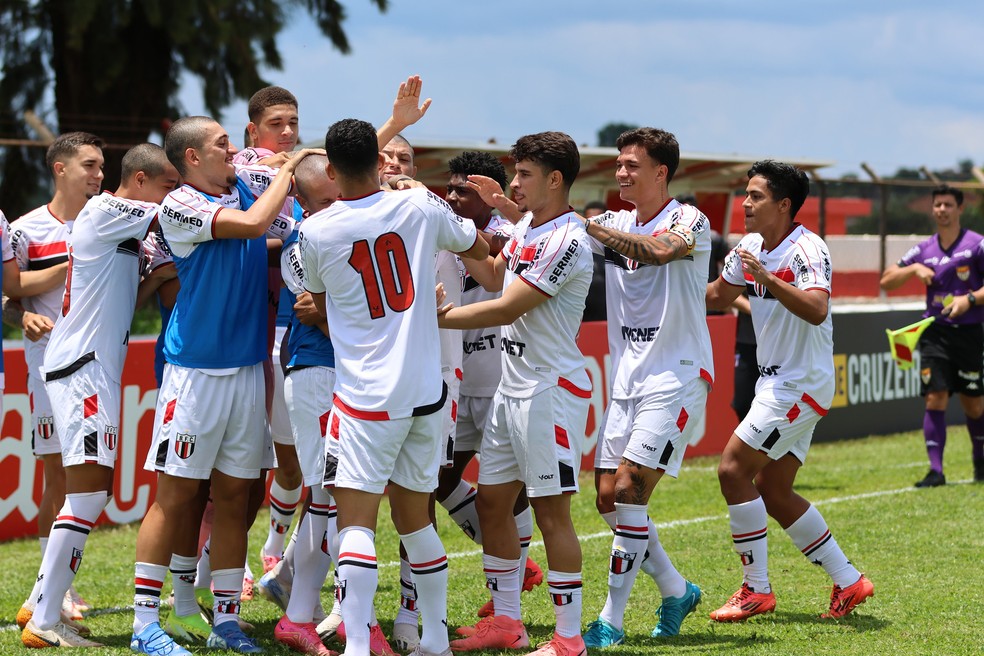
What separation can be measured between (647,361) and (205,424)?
2084 millimetres

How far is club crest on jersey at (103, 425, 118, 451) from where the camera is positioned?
568 centimetres

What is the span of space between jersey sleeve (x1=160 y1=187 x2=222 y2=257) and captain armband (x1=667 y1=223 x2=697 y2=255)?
2.06m

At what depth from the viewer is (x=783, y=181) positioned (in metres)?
6.30

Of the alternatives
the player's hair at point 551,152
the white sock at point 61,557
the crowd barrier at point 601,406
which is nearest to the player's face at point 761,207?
the player's hair at point 551,152

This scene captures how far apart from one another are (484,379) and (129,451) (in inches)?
152

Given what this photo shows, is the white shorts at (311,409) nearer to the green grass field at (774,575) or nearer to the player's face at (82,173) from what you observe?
the green grass field at (774,575)

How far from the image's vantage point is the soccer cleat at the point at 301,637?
5414mm

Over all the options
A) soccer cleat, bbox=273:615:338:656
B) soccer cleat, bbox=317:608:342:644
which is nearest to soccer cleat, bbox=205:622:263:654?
soccer cleat, bbox=273:615:338:656

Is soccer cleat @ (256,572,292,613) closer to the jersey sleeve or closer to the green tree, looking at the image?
the jersey sleeve

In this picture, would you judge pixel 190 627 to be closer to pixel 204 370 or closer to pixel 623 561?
pixel 204 370

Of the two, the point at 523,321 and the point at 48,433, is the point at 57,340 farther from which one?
the point at 523,321

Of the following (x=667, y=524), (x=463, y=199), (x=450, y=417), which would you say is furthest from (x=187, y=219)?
(x=667, y=524)

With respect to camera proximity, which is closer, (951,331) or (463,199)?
(463,199)

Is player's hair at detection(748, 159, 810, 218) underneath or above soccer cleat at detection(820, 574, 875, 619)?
above
